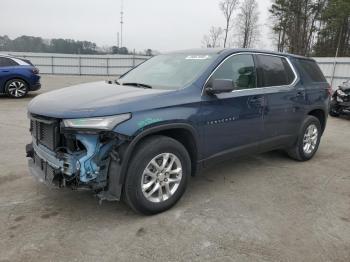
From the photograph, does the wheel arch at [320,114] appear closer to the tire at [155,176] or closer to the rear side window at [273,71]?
the rear side window at [273,71]

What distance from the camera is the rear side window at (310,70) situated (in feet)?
18.3

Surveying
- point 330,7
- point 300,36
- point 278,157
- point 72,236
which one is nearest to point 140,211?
point 72,236

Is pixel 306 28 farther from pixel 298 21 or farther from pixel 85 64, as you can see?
pixel 85 64

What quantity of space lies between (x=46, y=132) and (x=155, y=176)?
1209mm

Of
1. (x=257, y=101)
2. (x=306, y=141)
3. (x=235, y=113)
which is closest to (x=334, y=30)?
(x=306, y=141)

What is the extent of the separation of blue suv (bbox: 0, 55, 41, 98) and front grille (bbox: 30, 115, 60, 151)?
952cm

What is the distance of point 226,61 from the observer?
4.24 m

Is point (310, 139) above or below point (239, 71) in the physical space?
below

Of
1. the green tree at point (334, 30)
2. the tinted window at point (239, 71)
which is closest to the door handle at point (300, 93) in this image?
the tinted window at point (239, 71)

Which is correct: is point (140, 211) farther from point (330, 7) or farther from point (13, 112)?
point (330, 7)

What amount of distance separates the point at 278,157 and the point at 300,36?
1500 inches

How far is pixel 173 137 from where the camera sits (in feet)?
12.6

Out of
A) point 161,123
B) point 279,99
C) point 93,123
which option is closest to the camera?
point 93,123

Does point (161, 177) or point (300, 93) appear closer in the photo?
point (161, 177)
